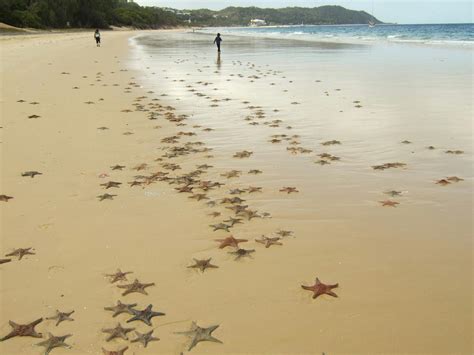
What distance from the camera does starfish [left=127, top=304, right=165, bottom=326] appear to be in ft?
12.0

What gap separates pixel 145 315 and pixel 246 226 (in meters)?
1.89

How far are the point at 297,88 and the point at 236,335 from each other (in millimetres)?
13089

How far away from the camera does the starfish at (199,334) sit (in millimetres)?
3430

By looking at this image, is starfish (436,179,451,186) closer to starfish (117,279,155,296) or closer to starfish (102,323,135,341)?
starfish (117,279,155,296)

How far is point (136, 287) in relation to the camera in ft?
13.4

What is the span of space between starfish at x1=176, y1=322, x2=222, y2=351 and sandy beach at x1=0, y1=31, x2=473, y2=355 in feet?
0.12

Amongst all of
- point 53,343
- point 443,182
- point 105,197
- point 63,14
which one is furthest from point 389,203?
point 63,14

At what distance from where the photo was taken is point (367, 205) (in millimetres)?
5820

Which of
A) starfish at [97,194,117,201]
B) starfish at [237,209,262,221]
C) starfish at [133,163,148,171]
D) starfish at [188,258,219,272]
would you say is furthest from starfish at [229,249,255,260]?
starfish at [133,163,148,171]

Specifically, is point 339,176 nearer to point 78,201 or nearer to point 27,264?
point 78,201

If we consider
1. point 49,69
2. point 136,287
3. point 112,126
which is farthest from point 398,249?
point 49,69

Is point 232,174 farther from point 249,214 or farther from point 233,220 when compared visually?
point 233,220

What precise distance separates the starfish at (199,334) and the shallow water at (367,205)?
0.27m

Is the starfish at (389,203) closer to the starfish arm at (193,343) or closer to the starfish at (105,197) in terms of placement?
the starfish arm at (193,343)
